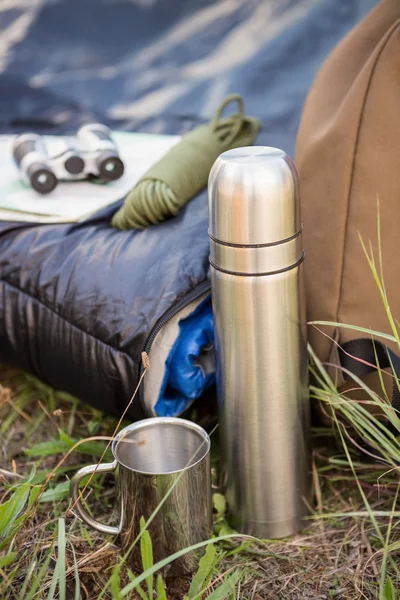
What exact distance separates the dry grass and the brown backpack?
19 centimetres

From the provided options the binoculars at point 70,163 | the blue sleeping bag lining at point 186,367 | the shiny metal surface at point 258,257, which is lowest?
the blue sleeping bag lining at point 186,367

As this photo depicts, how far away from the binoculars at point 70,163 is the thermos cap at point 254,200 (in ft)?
1.80

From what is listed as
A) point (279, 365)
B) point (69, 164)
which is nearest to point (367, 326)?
point (279, 365)

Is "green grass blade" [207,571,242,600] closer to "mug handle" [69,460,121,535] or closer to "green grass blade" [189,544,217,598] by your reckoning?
"green grass blade" [189,544,217,598]

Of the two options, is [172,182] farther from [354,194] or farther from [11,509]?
[11,509]

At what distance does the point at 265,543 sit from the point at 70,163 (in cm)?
76

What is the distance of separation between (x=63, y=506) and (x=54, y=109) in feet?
3.51

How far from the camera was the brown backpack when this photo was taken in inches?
42.3

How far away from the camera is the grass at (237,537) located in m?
0.97

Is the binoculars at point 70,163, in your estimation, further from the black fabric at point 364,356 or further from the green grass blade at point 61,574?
the green grass blade at point 61,574

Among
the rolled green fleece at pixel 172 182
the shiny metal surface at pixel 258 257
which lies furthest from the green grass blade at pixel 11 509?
the rolled green fleece at pixel 172 182

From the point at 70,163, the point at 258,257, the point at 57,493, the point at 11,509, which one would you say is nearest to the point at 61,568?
the point at 11,509

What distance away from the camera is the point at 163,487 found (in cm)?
97

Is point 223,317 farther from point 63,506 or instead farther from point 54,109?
point 54,109
